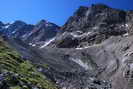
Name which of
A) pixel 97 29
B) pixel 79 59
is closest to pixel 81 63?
pixel 79 59

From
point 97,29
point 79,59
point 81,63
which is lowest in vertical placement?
point 81,63

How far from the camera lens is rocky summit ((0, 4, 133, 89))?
1907 inches

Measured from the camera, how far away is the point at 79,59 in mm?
118062

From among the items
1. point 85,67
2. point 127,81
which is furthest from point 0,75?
point 85,67

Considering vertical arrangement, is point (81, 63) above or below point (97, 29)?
below

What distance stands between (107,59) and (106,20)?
77.2 meters

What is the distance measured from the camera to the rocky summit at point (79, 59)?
48.4m

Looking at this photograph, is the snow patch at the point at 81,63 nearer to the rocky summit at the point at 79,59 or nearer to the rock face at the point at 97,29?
the rocky summit at the point at 79,59

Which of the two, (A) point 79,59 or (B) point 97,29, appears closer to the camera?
(A) point 79,59

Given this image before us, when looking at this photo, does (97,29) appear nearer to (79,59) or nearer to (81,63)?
(79,59)

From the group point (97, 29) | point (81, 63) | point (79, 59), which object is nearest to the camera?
point (81, 63)

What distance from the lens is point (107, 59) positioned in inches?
4464

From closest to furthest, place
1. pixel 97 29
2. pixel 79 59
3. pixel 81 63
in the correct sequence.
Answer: pixel 81 63 < pixel 79 59 < pixel 97 29

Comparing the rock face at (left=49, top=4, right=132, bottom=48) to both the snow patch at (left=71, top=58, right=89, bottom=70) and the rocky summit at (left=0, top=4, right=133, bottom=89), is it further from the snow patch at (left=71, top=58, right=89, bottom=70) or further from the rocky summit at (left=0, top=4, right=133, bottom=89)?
the snow patch at (left=71, top=58, right=89, bottom=70)
